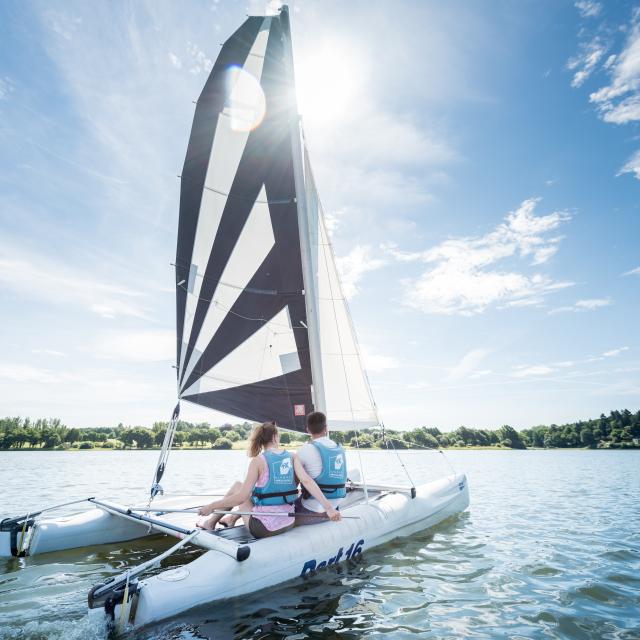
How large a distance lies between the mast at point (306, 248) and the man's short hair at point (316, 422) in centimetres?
186

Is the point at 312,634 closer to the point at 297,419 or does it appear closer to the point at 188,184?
the point at 297,419

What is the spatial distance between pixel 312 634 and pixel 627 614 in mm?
3712

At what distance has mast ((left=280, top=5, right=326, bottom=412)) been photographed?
7.77m

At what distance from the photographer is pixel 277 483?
514 cm

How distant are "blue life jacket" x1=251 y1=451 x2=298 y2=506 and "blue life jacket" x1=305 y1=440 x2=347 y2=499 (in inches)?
26.8

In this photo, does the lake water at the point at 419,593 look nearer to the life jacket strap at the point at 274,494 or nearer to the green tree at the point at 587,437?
the life jacket strap at the point at 274,494

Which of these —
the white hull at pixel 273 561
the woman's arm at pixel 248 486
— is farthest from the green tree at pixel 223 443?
the woman's arm at pixel 248 486

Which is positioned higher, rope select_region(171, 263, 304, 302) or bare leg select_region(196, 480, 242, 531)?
rope select_region(171, 263, 304, 302)

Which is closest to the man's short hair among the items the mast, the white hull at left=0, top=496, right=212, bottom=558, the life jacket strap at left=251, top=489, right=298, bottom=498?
the life jacket strap at left=251, top=489, right=298, bottom=498

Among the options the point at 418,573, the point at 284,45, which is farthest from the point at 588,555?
the point at 284,45

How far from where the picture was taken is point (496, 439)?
108438mm

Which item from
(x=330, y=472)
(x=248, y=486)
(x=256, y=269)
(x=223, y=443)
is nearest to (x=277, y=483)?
(x=248, y=486)

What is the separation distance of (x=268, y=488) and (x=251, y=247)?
4.93 metres

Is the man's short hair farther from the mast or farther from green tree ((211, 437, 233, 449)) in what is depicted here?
green tree ((211, 437, 233, 449))
